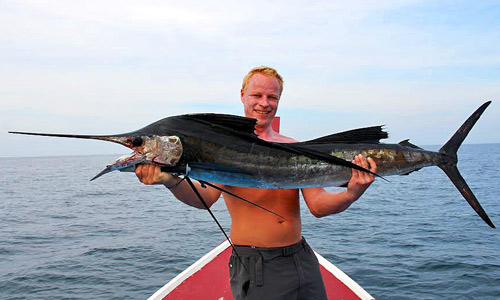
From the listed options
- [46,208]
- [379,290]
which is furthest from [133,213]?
[379,290]

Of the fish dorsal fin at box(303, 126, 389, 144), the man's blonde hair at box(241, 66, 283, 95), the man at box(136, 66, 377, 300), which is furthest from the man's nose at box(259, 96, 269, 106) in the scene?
the fish dorsal fin at box(303, 126, 389, 144)

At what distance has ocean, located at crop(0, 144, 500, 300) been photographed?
8773 mm

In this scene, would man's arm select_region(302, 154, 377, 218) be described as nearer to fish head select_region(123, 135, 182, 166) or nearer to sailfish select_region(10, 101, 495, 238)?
sailfish select_region(10, 101, 495, 238)

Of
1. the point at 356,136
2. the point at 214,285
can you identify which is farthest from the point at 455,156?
the point at 214,285

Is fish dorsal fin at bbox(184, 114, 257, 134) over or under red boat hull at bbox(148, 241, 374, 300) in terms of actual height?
over

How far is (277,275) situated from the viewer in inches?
115

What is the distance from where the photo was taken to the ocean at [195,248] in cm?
877

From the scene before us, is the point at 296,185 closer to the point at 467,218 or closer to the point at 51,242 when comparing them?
the point at 51,242

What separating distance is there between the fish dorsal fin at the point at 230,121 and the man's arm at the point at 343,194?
2.52 ft

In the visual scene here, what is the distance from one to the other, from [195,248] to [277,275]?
391 inches

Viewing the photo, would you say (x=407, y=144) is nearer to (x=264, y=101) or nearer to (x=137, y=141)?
(x=264, y=101)

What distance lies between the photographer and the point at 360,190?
272cm

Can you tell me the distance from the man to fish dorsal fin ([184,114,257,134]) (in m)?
0.54

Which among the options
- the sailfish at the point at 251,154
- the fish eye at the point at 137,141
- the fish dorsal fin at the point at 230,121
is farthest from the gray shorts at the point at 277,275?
the fish eye at the point at 137,141
